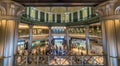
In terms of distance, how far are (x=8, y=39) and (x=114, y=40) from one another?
14.3 ft

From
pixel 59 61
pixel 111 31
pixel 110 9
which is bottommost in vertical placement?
pixel 59 61

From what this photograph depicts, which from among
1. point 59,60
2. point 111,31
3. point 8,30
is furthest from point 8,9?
point 111,31

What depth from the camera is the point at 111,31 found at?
4438 mm

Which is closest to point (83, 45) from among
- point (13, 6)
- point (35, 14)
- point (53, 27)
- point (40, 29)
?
point (53, 27)

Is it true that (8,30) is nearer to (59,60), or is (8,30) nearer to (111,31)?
(59,60)

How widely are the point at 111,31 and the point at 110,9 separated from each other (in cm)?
91

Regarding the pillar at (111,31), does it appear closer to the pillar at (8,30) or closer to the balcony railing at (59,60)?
the balcony railing at (59,60)

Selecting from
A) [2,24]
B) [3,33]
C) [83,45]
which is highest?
[2,24]

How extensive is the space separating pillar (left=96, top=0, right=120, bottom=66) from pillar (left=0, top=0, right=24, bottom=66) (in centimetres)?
380

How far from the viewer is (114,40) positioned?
432 cm

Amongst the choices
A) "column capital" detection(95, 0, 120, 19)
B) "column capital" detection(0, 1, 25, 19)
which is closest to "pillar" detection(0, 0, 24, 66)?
"column capital" detection(0, 1, 25, 19)

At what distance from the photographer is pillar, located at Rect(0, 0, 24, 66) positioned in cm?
430

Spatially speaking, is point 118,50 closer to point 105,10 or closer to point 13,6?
point 105,10

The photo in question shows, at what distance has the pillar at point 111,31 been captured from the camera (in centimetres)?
425
